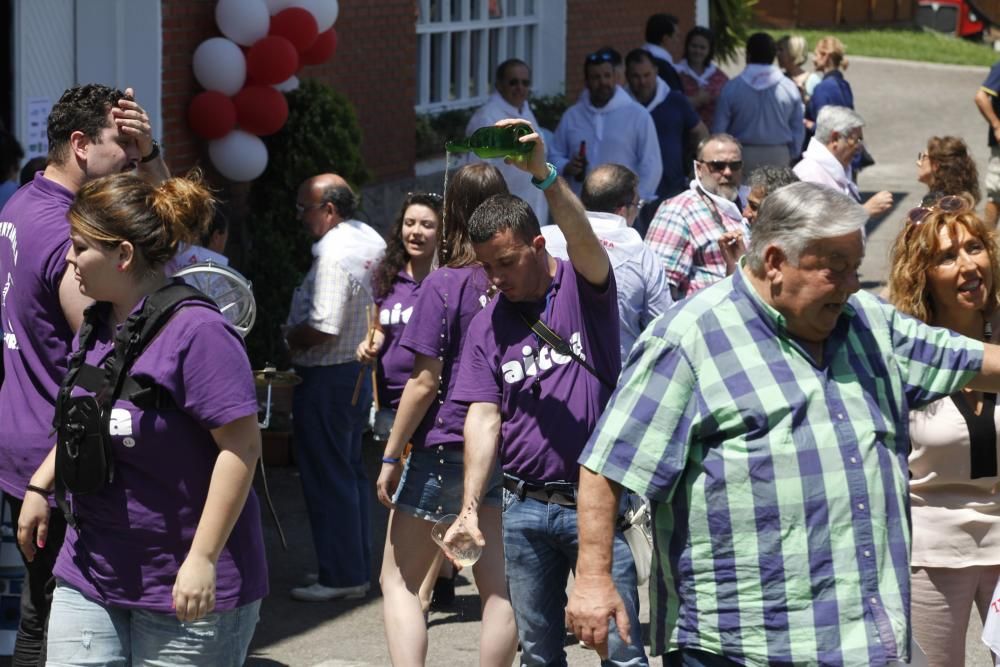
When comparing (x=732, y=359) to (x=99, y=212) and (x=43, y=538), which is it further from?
(x=43, y=538)

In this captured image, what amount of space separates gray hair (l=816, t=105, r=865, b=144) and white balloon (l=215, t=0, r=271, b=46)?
3.27 metres

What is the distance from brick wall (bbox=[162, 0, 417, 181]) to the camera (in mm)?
9430

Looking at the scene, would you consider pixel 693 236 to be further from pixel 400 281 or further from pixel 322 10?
pixel 322 10

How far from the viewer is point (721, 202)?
284 inches

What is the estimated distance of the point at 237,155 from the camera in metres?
9.25

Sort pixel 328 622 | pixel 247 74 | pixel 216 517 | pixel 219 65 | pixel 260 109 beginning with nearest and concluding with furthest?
pixel 216 517 → pixel 328 622 → pixel 219 65 → pixel 260 109 → pixel 247 74

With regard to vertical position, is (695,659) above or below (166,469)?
below

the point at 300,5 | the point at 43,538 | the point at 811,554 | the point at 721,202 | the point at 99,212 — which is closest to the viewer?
the point at 811,554

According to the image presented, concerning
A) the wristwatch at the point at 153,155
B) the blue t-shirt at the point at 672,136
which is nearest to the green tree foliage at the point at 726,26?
the blue t-shirt at the point at 672,136

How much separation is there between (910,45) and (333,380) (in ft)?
101

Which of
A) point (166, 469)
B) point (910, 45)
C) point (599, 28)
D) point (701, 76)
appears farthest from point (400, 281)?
point (910, 45)

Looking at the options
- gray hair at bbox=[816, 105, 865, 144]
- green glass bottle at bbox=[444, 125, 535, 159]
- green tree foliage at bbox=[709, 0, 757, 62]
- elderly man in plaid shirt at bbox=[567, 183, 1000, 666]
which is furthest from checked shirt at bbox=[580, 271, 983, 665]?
green tree foliage at bbox=[709, 0, 757, 62]

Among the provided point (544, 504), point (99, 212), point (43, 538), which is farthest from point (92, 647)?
point (544, 504)

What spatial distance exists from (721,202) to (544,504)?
284 centimetres
